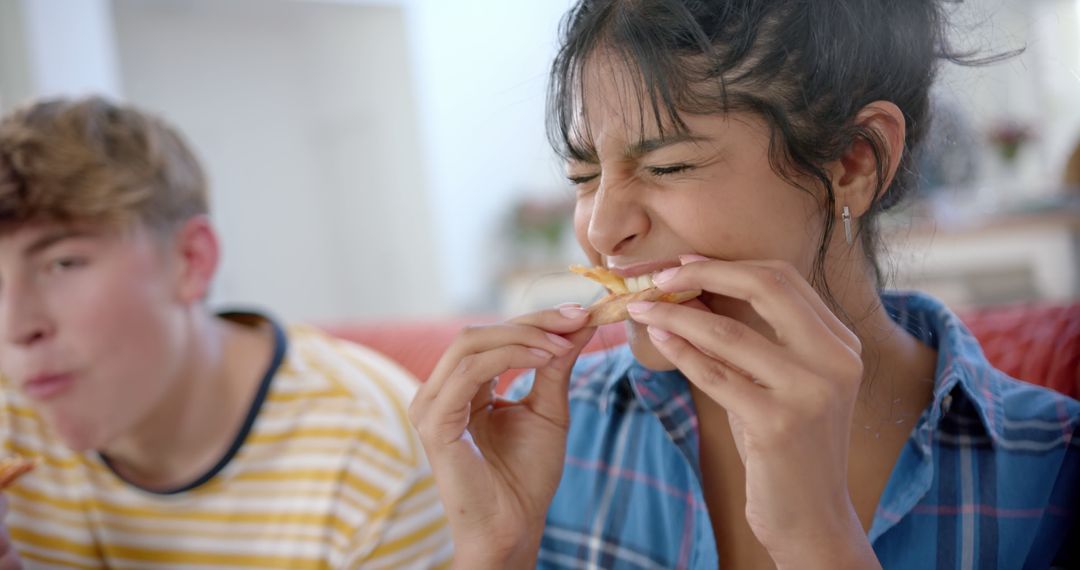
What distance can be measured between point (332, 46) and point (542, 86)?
5625 millimetres

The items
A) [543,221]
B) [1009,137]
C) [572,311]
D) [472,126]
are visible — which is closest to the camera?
[572,311]

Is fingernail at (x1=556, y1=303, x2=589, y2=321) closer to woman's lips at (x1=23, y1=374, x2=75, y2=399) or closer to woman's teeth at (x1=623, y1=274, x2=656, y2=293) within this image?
woman's teeth at (x1=623, y1=274, x2=656, y2=293)

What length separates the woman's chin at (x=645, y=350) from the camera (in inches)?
41.1

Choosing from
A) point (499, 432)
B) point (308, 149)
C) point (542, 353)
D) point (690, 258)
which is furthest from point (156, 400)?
point (308, 149)

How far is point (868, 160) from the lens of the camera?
3.20 ft

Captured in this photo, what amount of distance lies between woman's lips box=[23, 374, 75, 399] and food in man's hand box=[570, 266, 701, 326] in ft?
3.03

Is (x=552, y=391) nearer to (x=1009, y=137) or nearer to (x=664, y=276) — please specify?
(x=664, y=276)

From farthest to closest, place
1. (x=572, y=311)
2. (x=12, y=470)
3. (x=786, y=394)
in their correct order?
(x=12, y=470)
(x=572, y=311)
(x=786, y=394)

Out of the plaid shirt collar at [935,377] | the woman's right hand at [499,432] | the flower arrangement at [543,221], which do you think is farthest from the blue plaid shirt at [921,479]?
the flower arrangement at [543,221]

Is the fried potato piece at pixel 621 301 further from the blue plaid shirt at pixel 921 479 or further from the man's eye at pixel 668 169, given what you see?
the blue plaid shirt at pixel 921 479

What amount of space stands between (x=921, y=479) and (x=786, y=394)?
287mm

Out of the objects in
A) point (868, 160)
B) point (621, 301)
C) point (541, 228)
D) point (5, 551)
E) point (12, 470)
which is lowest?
point (541, 228)

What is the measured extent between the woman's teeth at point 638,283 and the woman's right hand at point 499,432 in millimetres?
63

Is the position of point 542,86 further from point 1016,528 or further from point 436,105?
point 436,105
